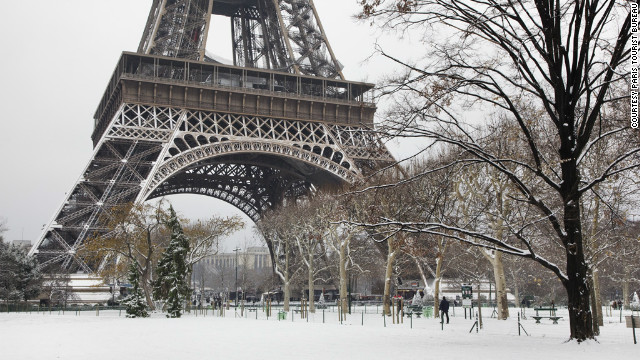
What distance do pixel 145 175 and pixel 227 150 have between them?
6232 millimetres

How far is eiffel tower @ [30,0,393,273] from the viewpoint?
141ft

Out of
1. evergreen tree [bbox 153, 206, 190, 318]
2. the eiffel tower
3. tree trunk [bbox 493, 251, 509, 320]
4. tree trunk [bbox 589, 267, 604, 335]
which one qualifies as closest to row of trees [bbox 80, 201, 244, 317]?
evergreen tree [bbox 153, 206, 190, 318]

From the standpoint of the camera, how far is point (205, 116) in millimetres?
47344

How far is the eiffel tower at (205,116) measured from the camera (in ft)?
141

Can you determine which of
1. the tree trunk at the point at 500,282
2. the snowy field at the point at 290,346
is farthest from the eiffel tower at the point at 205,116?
the snowy field at the point at 290,346

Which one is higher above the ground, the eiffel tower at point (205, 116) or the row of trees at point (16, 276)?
the eiffel tower at point (205, 116)

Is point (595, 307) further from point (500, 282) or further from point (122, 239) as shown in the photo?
point (122, 239)

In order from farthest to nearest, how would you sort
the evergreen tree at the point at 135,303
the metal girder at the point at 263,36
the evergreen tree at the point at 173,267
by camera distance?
1. the metal girder at the point at 263,36
2. the evergreen tree at the point at 173,267
3. the evergreen tree at the point at 135,303

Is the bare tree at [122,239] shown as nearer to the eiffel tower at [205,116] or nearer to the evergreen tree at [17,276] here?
the eiffel tower at [205,116]

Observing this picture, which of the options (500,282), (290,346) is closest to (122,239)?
(500,282)

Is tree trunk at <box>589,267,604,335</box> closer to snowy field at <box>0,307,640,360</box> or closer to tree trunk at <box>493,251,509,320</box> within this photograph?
snowy field at <box>0,307,640,360</box>

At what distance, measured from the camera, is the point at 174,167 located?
145 ft

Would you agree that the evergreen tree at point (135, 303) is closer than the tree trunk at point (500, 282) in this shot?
No

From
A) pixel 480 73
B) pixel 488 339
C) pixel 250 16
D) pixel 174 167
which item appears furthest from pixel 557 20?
pixel 250 16
